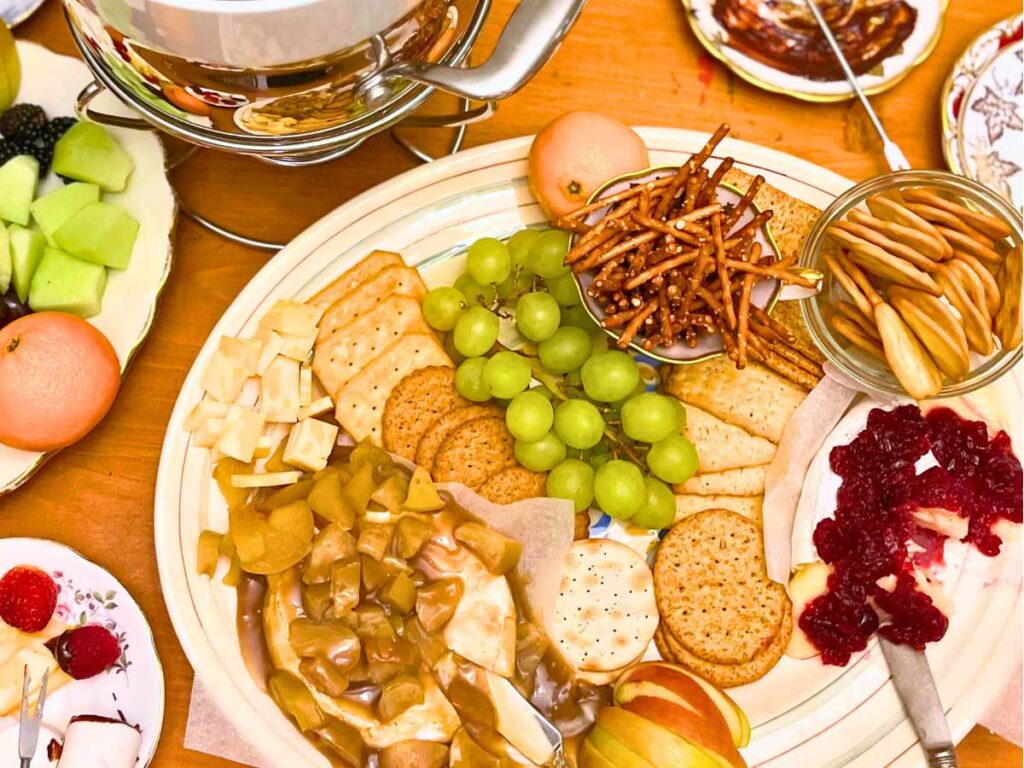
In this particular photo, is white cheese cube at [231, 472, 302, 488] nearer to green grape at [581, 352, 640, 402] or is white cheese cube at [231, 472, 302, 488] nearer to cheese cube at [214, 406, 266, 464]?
cheese cube at [214, 406, 266, 464]

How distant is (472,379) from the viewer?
3.33ft

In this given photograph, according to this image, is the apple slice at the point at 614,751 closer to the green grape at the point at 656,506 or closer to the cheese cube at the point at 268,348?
the green grape at the point at 656,506

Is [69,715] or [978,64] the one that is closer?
[69,715]

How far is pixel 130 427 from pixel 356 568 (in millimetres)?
359

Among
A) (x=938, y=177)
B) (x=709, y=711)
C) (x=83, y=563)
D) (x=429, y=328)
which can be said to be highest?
(x=938, y=177)

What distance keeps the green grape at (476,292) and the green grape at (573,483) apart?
8.6 inches

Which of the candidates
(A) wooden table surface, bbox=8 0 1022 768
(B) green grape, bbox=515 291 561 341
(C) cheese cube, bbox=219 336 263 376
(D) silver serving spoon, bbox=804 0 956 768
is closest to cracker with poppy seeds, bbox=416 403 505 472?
(B) green grape, bbox=515 291 561 341

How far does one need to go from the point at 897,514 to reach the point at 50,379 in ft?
3.18

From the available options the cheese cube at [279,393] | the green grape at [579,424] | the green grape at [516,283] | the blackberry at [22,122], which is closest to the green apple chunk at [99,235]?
the blackberry at [22,122]

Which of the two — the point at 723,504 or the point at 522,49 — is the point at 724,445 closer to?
the point at 723,504

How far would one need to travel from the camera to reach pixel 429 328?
1.07 meters

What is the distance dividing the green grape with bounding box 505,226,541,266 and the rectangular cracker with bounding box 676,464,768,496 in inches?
13.3

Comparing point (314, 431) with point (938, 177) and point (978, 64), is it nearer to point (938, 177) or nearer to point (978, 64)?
point (938, 177)

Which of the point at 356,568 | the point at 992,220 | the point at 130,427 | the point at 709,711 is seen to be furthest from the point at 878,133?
the point at 130,427
